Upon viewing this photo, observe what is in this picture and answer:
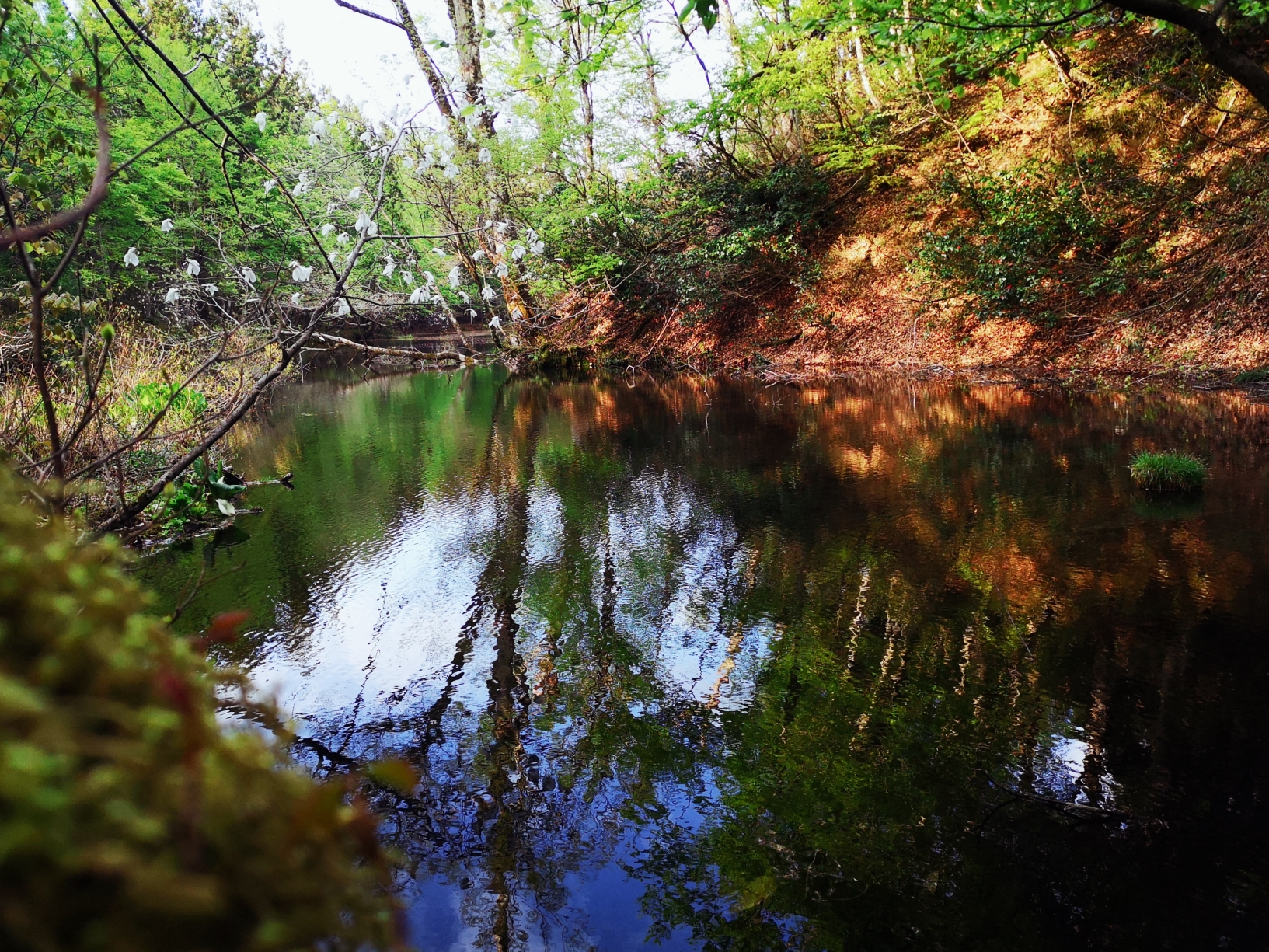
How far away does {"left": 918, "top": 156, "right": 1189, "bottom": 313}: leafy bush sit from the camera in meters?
12.9

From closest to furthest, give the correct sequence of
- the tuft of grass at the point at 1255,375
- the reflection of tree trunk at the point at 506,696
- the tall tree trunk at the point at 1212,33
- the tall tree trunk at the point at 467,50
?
the reflection of tree trunk at the point at 506,696 → the tall tree trunk at the point at 1212,33 → the tuft of grass at the point at 1255,375 → the tall tree trunk at the point at 467,50

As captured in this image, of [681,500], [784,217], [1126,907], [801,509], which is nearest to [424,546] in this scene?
[681,500]

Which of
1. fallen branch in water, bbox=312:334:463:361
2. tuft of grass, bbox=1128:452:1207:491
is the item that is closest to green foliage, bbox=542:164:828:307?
tuft of grass, bbox=1128:452:1207:491

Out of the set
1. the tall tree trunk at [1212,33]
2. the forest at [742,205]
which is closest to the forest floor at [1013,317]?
the forest at [742,205]

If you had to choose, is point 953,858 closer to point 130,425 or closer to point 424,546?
point 424,546

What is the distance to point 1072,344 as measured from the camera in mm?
13562

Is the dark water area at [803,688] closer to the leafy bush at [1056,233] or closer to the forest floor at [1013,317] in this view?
the forest floor at [1013,317]

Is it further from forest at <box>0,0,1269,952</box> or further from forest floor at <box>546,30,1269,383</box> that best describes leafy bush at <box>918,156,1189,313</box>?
forest floor at <box>546,30,1269,383</box>

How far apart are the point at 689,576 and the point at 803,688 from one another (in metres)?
1.97

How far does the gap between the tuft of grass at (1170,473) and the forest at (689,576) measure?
0.06m

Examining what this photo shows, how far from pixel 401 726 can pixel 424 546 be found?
313 centimetres

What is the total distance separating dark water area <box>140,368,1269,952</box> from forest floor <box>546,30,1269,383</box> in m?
3.87

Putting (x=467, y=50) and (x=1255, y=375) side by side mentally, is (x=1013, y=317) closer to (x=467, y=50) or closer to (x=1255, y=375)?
(x=1255, y=375)

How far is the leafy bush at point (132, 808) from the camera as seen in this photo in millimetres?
425
